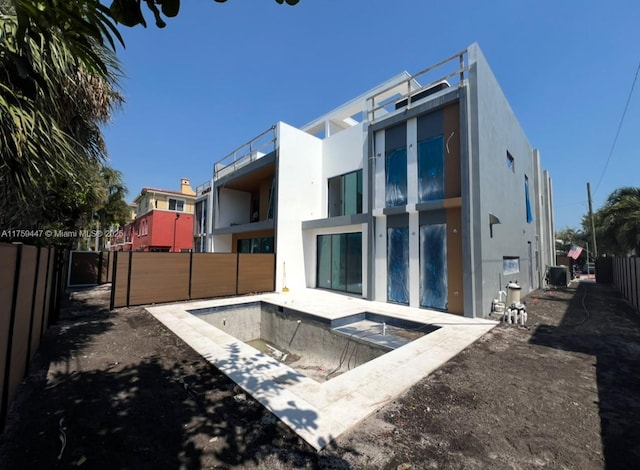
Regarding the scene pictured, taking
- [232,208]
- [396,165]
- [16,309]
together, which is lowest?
[16,309]

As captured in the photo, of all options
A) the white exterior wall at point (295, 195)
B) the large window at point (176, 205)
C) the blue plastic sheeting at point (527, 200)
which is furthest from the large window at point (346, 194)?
the large window at point (176, 205)

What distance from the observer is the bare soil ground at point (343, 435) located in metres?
2.77

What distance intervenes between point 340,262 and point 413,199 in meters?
4.72

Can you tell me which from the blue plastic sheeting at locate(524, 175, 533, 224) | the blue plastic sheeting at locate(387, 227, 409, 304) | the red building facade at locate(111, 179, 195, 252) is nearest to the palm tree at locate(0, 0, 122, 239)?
the blue plastic sheeting at locate(387, 227, 409, 304)

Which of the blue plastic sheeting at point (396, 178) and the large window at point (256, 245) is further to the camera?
the large window at point (256, 245)

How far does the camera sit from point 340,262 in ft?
44.3

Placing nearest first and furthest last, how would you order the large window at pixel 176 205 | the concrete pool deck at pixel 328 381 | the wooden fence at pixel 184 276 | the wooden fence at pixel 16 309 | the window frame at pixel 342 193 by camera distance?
the wooden fence at pixel 16 309
the concrete pool deck at pixel 328 381
the wooden fence at pixel 184 276
the window frame at pixel 342 193
the large window at pixel 176 205

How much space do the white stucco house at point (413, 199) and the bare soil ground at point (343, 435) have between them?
411cm

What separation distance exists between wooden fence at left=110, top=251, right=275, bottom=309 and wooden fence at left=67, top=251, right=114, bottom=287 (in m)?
7.96

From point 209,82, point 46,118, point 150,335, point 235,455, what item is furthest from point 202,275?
Result: point 235,455

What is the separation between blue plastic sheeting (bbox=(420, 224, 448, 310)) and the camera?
9385 mm

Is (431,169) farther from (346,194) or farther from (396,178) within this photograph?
(346,194)

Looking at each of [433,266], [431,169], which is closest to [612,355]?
[433,266]

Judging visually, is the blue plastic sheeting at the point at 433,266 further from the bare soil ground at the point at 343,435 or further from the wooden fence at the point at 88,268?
the wooden fence at the point at 88,268
